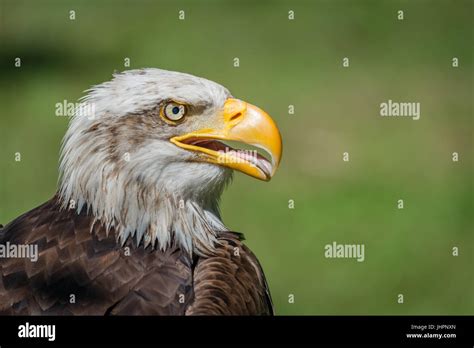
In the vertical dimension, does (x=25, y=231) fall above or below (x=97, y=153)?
below

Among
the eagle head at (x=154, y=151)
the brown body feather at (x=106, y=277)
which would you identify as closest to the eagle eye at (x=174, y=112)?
the eagle head at (x=154, y=151)

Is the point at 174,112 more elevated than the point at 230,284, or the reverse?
the point at 174,112

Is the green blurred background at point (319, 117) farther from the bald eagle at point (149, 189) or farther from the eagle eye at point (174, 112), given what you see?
the eagle eye at point (174, 112)

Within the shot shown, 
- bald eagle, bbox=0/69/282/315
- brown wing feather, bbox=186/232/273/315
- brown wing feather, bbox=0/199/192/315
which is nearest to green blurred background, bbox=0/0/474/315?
brown wing feather, bbox=186/232/273/315

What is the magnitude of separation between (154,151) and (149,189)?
197mm

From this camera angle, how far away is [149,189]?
5.10 metres

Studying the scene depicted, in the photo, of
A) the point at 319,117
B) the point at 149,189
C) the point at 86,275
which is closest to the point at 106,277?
the point at 86,275

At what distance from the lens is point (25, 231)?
514 cm

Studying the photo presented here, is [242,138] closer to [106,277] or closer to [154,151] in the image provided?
[154,151]

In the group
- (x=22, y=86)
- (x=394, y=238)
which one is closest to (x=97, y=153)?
(x=394, y=238)

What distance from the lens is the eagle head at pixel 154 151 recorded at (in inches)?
197

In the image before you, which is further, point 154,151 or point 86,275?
point 154,151
